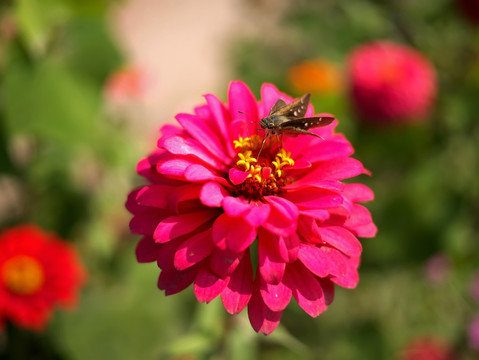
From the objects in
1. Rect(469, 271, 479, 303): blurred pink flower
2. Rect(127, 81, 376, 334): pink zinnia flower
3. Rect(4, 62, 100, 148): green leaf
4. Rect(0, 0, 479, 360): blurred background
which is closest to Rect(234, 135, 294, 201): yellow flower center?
Rect(127, 81, 376, 334): pink zinnia flower

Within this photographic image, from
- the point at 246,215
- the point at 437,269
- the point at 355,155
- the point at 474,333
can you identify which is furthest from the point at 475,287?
the point at 246,215

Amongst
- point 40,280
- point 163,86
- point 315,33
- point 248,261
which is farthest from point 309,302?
point 163,86

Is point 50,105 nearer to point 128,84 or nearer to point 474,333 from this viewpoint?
point 128,84

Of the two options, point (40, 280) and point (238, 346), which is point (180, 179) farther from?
point (40, 280)

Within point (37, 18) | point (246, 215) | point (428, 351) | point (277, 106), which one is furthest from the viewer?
point (428, 351)

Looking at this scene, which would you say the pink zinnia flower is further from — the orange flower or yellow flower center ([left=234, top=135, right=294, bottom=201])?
the orange flower

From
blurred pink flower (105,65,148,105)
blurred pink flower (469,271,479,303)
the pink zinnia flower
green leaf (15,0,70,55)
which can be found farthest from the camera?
blurred pink flower (105,65,148,105)
